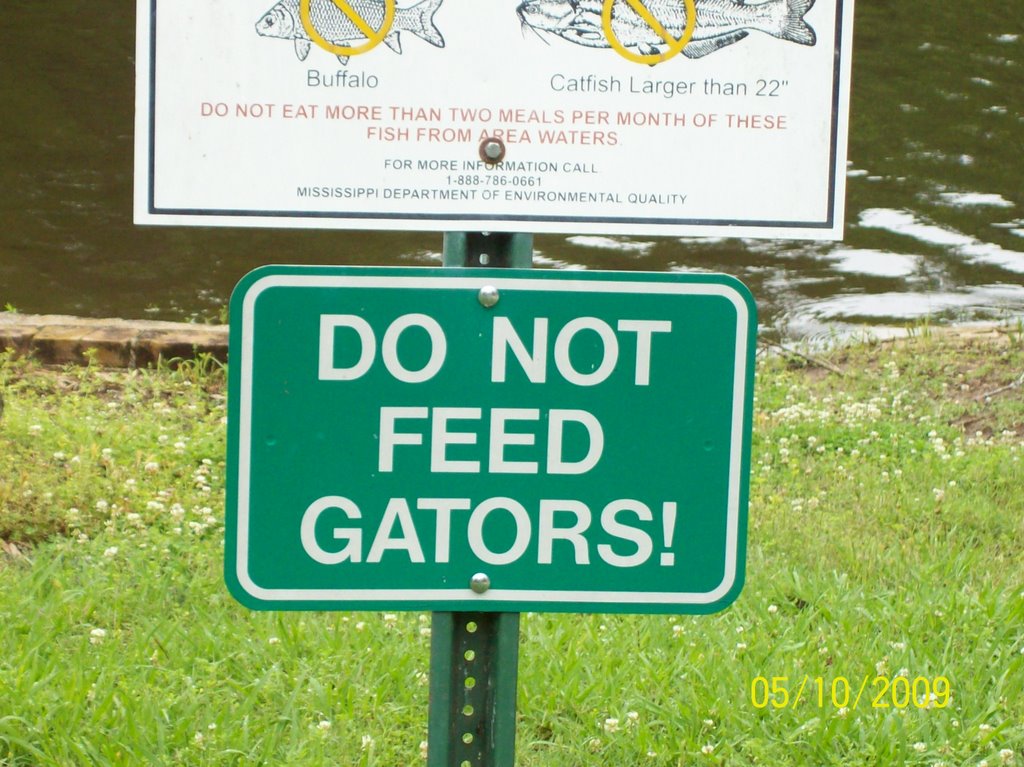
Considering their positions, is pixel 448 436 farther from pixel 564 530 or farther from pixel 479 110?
pixel 479 110

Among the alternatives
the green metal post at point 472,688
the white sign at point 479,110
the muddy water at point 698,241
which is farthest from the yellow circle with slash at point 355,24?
the muddy water at point 698,241

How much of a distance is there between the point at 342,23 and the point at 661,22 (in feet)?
1.21

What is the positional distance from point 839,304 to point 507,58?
21.6 feet

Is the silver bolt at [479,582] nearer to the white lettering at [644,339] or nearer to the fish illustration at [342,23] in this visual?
the white lettering at [644,339]

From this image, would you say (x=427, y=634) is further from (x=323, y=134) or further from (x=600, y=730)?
(x=323, y=134)

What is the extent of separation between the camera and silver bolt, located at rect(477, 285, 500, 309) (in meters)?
1.51

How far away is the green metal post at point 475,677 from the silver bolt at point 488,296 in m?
0.08

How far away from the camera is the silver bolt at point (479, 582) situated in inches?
60.1

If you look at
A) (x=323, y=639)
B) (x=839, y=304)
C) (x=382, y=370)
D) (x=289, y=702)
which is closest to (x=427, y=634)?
(x=323, y=639)
